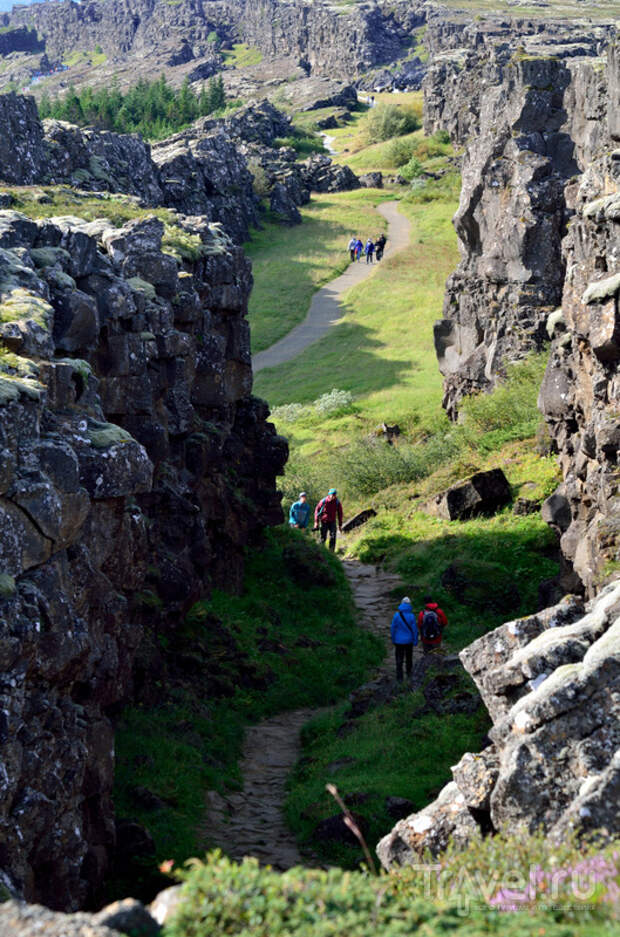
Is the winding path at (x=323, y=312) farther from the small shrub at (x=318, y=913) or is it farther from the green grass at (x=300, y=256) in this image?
the small shrub at (x=318, y=913)

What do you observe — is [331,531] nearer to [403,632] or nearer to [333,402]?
[403,632]

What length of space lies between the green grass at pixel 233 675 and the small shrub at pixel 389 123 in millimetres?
102903

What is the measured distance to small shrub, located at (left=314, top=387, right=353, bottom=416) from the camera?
5147 centimetres

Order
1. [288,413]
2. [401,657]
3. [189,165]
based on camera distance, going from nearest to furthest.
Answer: [401,657]
[288,413]
[189,165]

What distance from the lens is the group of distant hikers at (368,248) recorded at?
3051 inches

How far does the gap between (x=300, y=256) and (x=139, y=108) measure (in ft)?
181

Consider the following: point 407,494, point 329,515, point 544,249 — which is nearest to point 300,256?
point 544,249

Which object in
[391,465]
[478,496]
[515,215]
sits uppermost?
[515,215]

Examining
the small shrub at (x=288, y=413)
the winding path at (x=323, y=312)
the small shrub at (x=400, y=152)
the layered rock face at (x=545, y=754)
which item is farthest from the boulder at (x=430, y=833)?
the small shrub at (x=400, y=152)

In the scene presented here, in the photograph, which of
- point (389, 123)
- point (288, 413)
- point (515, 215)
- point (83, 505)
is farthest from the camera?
point (389, 123)

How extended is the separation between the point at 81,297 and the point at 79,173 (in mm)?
28324

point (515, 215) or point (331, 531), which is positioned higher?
point (515, 215)

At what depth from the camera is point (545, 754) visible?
1048 cm

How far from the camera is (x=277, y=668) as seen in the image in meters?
24.7
